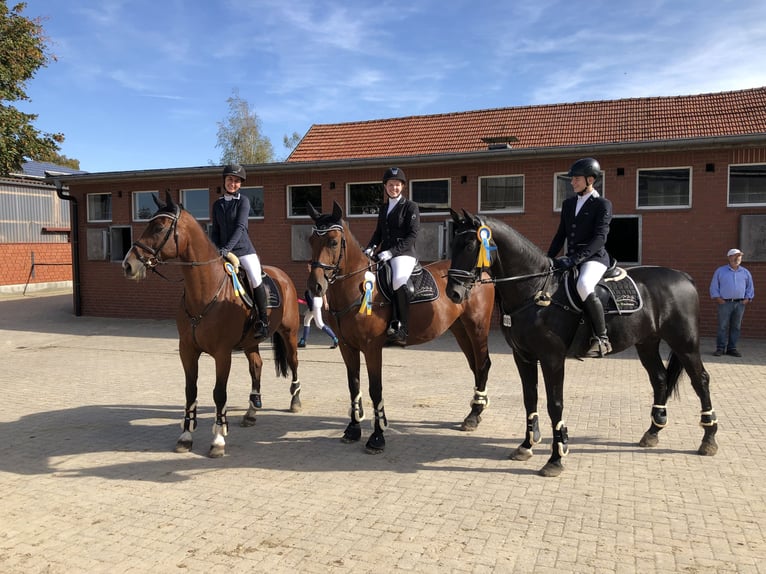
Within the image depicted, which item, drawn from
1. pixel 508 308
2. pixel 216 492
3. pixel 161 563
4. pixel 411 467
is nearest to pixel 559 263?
pixel 508 308

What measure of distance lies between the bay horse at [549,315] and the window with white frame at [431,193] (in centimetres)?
860

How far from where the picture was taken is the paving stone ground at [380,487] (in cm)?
355

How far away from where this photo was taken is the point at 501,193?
1349 centimetres

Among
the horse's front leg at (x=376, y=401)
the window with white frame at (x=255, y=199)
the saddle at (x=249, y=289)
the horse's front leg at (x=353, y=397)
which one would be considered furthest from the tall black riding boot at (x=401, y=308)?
the window with white frame at (x=255, y=199)

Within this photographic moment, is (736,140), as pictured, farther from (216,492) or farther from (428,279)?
(216,492)

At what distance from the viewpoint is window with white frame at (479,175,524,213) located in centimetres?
1332

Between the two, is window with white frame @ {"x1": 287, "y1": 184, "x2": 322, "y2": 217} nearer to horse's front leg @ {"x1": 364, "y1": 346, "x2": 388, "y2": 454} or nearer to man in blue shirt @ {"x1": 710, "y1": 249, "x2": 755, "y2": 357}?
man in blue shirt @ {"x1": 710, "y1": 249, "x2": 755, "y2": 357}

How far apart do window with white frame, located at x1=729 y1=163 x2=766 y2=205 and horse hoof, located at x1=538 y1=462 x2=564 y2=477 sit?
9576mm

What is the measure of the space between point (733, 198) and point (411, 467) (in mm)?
10353

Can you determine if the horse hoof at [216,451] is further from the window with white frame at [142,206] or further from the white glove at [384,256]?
the window with white frame at [142,206]

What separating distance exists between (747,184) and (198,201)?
1357 cm

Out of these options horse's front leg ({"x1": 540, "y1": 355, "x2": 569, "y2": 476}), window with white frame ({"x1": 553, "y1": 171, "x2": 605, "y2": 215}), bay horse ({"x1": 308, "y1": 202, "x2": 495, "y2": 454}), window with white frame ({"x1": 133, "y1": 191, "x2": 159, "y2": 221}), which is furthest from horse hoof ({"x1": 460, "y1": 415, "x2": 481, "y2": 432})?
window with white frame ({"x1": 133, "y1": 191, "x2": 159, "y2": 221})

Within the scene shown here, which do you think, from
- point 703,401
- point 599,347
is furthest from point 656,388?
point 599,347

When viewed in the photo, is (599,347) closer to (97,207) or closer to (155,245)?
(155,245)
